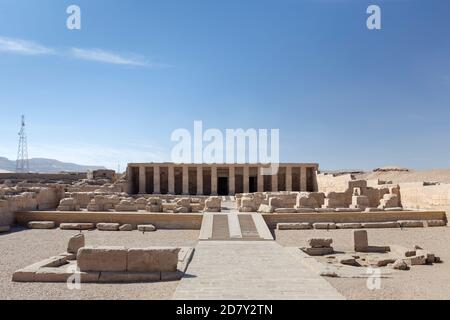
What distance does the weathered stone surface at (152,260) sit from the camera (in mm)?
9328

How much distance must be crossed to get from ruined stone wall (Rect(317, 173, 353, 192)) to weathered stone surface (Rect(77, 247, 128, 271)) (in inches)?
822

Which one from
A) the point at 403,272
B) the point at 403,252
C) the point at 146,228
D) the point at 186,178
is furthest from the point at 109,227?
the point at 186,178

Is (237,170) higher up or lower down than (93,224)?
higher up

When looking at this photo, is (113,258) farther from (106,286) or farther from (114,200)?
(114,200)

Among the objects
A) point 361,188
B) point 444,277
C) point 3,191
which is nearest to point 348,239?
point 444,277

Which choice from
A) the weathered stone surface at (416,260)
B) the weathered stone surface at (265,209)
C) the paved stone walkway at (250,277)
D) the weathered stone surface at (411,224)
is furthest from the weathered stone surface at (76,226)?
the weathered stone surface at (411,224)

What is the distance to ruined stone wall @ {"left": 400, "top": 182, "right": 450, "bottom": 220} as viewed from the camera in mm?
19734

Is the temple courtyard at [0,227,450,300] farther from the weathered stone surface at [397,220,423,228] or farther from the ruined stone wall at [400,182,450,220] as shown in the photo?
the ruined stone wall at [400,182,450,220]

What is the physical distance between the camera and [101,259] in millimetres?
9250

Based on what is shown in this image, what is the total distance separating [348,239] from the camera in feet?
53.9

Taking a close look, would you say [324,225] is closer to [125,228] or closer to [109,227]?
[125,228]

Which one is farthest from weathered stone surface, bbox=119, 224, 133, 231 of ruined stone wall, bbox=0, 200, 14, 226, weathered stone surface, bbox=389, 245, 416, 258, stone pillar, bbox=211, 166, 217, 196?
stone pillar, bbox=211, 166, 217, 196

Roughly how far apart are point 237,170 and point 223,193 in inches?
147

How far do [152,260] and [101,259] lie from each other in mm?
1113
